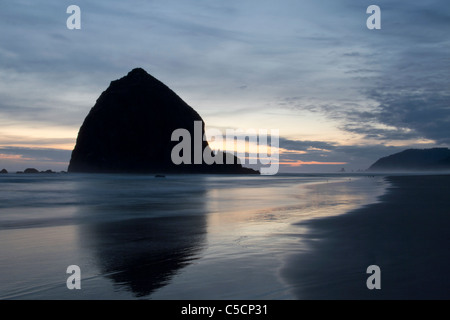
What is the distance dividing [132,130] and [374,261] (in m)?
136

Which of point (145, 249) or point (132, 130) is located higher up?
point (132, 130)

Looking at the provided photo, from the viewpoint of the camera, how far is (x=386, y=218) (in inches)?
521

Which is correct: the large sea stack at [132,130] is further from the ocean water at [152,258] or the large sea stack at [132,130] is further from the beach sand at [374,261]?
the beach sand at [374,261]

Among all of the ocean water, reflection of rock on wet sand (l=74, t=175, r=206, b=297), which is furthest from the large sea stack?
the ocean water

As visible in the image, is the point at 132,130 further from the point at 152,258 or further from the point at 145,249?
the point at 152,258

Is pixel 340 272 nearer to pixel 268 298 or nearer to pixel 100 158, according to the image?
pixel 268 298

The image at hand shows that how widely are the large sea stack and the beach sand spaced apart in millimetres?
125843

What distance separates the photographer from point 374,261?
7.03 metres

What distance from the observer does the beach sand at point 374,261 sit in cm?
533

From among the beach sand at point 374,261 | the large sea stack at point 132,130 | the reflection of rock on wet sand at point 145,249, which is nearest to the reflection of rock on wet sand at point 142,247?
the reflection of rock on wet sand at point 145,249

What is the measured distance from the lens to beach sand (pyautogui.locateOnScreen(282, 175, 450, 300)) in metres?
5.33

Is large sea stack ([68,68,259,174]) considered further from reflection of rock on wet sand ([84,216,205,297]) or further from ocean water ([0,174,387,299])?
ocean water ([0,174,387,299])

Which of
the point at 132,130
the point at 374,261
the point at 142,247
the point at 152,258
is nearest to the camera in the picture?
the point at 374,261

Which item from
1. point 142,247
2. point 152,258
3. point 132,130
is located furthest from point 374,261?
point 132,130
